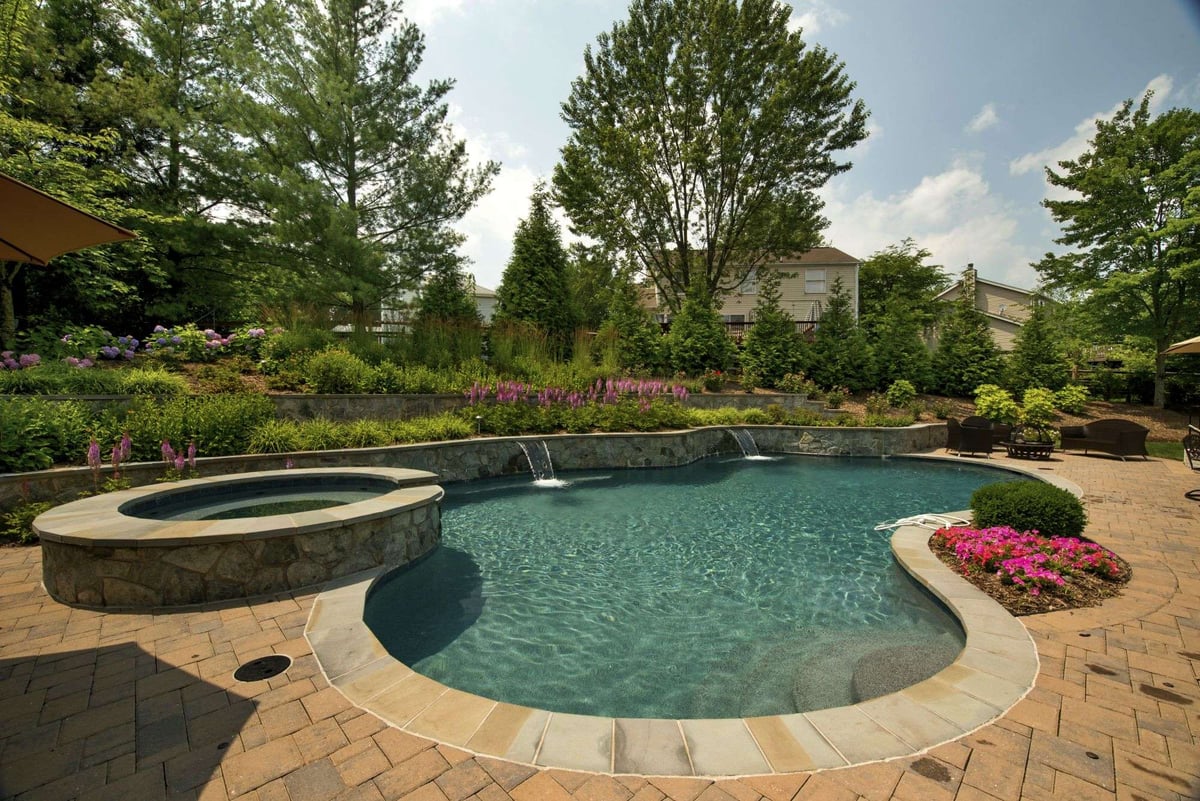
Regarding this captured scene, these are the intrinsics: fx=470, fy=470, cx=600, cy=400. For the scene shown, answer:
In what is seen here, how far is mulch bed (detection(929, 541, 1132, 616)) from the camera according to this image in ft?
12.5

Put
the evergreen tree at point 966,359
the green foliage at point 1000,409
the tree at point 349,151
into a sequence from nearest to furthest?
the tree at point 349,151, the green foliage at point 1000,409, the evergreen tree at point 966,359

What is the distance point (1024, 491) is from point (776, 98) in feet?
52.5

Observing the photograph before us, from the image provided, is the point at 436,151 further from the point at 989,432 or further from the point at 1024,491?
the point at 989,432

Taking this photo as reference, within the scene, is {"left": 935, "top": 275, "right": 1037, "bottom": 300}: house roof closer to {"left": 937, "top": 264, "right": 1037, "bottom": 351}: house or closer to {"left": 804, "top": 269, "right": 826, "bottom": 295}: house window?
{"left": 937, "top": 264, "right": 1037, "bottom": 351}: house

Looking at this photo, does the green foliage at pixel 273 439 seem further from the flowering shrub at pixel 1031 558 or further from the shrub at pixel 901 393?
the shrub at pixel 901 393

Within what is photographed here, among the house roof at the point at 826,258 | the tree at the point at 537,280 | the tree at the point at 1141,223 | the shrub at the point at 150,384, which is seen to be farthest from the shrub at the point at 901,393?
the shrub at the point at 150,384

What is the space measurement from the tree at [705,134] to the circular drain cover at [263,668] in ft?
55.3

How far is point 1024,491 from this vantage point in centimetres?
531

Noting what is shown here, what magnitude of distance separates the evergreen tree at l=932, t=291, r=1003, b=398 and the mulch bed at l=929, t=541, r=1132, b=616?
1462 cm

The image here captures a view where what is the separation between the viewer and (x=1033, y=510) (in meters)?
5.11

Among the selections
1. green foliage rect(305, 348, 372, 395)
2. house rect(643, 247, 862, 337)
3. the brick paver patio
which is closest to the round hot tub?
the brick paver patio

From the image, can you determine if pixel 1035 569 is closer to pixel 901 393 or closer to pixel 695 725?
pixel 695 725

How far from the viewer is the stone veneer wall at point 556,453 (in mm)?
5641

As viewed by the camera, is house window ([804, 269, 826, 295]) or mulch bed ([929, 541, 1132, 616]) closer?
mulch bed ([929, 541, 1132, 616])
